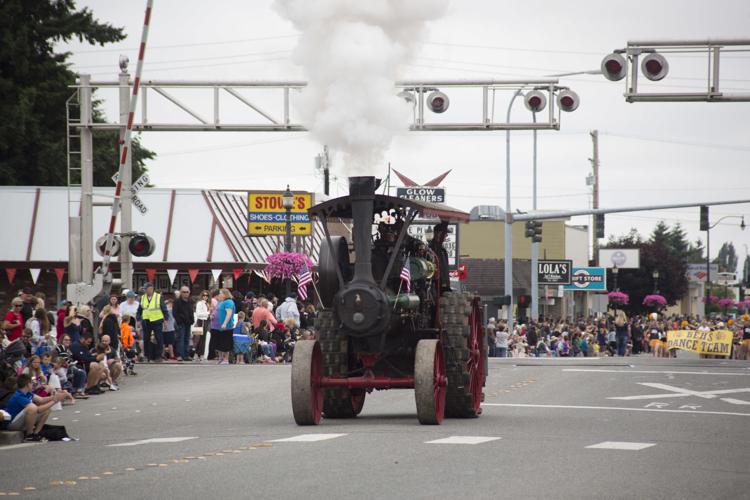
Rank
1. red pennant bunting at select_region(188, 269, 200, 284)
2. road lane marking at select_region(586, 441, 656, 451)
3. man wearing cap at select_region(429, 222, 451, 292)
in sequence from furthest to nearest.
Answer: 1. red pennant bunting at select_region(188, 269, 200, 284)
2. man wearing cap at select_region(429, 222, 451, 292)
3. road lane marking at select_region(586, 441, 656, 451)

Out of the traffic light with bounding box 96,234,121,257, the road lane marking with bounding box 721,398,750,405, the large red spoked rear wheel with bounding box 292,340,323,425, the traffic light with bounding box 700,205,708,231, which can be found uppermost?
the traffic light with bounding box 700,205,708,231

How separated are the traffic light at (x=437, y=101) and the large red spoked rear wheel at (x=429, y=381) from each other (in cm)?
1330

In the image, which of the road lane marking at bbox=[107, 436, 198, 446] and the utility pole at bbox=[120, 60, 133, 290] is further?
the utility pole at bbox=[120, 60, 133, 290]

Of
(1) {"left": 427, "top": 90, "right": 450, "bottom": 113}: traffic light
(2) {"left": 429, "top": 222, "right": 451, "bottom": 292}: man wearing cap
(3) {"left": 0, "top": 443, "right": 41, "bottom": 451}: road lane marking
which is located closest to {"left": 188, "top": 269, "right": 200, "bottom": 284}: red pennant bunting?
(1) {"left": 427, "top": 90, "right": 450, "bottom": 113}: traffic light

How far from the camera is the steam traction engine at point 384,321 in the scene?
1528cm

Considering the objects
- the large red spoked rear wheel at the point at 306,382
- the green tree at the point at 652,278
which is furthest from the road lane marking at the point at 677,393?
the green tree at the point at 652,278

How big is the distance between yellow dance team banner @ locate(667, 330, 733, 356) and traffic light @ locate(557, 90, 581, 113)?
1782 centimetres

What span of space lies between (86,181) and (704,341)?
78.7ft

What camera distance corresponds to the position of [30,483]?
11070 millimetres

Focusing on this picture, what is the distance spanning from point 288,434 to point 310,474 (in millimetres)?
3773

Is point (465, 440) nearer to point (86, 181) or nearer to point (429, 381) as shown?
point (429, 381)

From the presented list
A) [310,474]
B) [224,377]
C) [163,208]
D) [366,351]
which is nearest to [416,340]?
[366,351]

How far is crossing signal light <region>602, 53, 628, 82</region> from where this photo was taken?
24.8 metres

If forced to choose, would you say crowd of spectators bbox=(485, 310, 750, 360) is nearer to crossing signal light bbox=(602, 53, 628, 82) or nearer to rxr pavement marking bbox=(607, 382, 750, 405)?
rxr pavement marking bbox=(607, 382, 750, 405)
